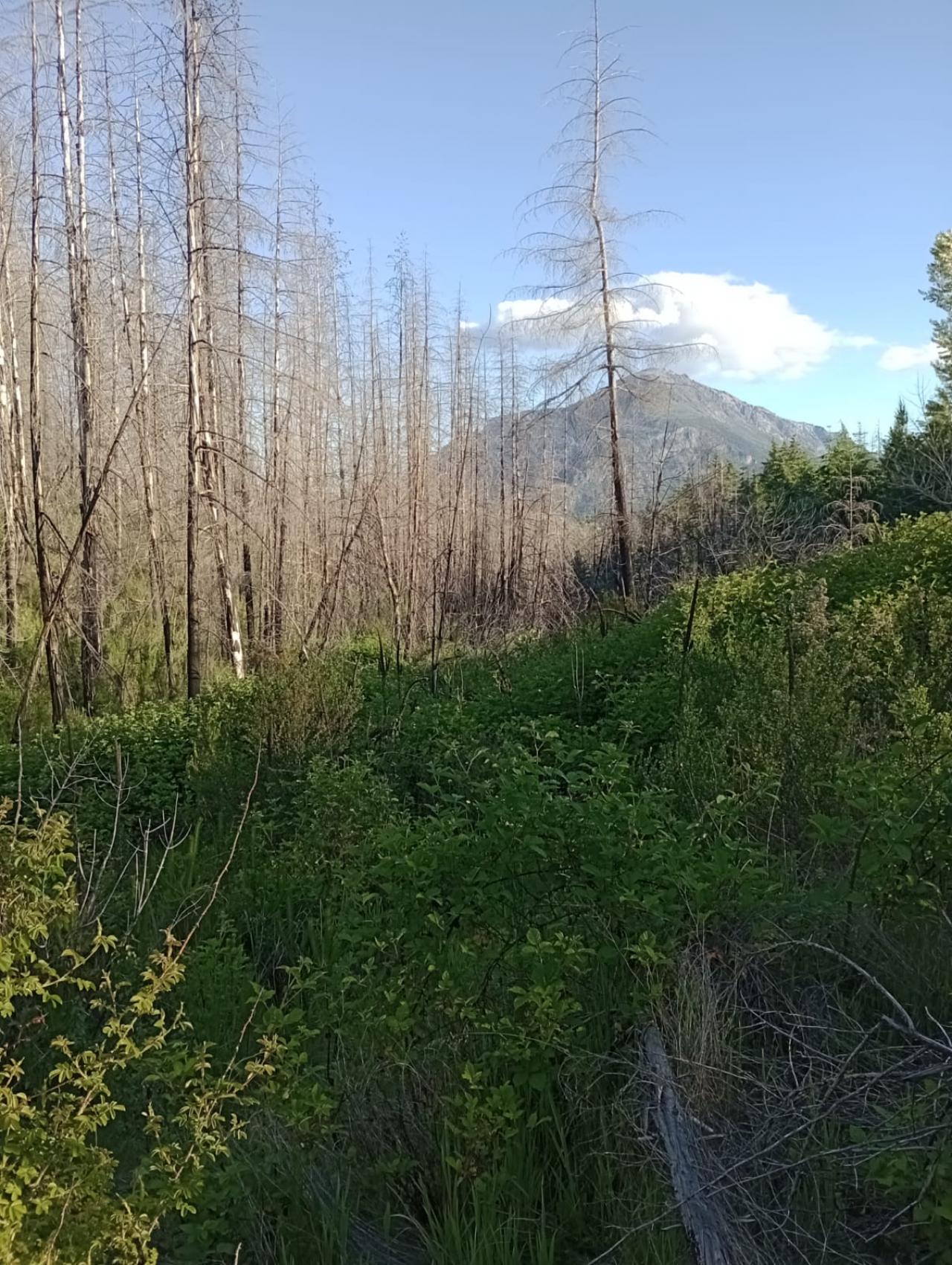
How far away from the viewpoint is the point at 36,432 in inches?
215

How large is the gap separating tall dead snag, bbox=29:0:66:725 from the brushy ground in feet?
7.15

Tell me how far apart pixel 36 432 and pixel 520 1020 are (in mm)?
4954

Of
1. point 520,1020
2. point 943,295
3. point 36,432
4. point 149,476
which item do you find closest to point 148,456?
point 149,476

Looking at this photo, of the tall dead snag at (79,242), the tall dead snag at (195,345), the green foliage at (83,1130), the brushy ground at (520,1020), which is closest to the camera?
the green foliage at (83,1130)

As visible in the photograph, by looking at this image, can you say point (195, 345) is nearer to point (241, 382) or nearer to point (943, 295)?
point (241, 382)

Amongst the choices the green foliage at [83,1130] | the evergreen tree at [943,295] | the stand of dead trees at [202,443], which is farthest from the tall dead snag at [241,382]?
the evergreen tree at [943,295]

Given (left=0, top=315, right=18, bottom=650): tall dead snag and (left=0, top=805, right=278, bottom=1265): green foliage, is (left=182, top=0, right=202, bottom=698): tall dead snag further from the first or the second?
(left=0, top=805, right=278, bottom=1265): green foliage

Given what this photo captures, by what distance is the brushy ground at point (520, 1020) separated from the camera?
66.7 inches

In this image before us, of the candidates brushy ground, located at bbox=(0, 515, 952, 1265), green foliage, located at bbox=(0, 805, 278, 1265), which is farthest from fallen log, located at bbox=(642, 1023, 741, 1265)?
green foliage, located at bbox=(0, 805, 278, 1265)

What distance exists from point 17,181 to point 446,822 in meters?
8.34

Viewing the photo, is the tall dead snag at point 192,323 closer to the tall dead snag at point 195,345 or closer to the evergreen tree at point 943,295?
the tall dead snag at point 195,345

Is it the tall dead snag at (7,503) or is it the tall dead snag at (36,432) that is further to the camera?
the tall dead snag at (7,503)

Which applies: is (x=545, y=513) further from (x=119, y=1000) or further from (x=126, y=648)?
(x=119, y=1000)

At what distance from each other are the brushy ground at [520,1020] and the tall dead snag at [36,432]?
7.15 feet
